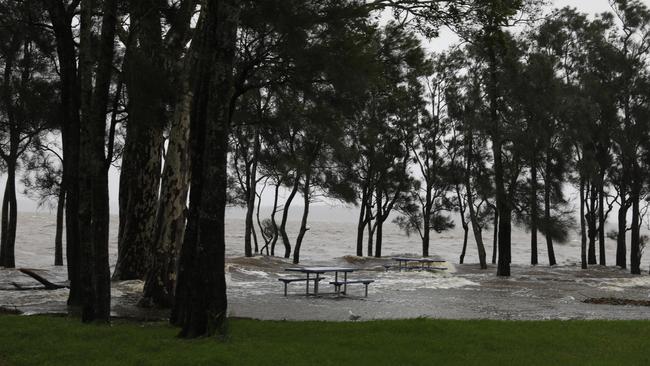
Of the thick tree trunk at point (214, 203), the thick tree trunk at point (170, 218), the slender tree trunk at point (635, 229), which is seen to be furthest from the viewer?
the slender tree trunk at point (635, 229)

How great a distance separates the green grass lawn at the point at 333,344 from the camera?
741 centimetres

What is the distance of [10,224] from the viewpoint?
79.7 ft

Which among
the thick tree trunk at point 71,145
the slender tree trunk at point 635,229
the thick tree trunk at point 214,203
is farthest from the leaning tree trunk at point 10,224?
the slender tree trunk at point 635,229

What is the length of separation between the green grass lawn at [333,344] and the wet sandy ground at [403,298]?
2.81 m

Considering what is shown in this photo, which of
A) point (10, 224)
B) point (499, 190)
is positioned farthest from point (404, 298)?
point (10, 224)

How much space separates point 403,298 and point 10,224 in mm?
15703

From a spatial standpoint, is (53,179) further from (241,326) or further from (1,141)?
(241,326)

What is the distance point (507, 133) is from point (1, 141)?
22.1 meters

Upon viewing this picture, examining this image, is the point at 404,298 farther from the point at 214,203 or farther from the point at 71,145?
the point at 214,203

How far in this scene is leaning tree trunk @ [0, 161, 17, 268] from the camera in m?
23.7

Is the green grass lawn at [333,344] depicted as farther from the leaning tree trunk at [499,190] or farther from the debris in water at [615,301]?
the leaning tree trunk at [499,190]

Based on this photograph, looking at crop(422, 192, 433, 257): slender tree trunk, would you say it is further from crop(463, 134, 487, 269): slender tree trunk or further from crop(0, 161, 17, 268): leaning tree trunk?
crop(0, 161, 17, 268): leaning tree trunk

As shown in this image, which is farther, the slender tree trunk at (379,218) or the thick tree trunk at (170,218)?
the slender tree trunk at (379,218)

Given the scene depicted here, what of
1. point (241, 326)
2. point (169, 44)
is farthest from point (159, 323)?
point (169, 44)
